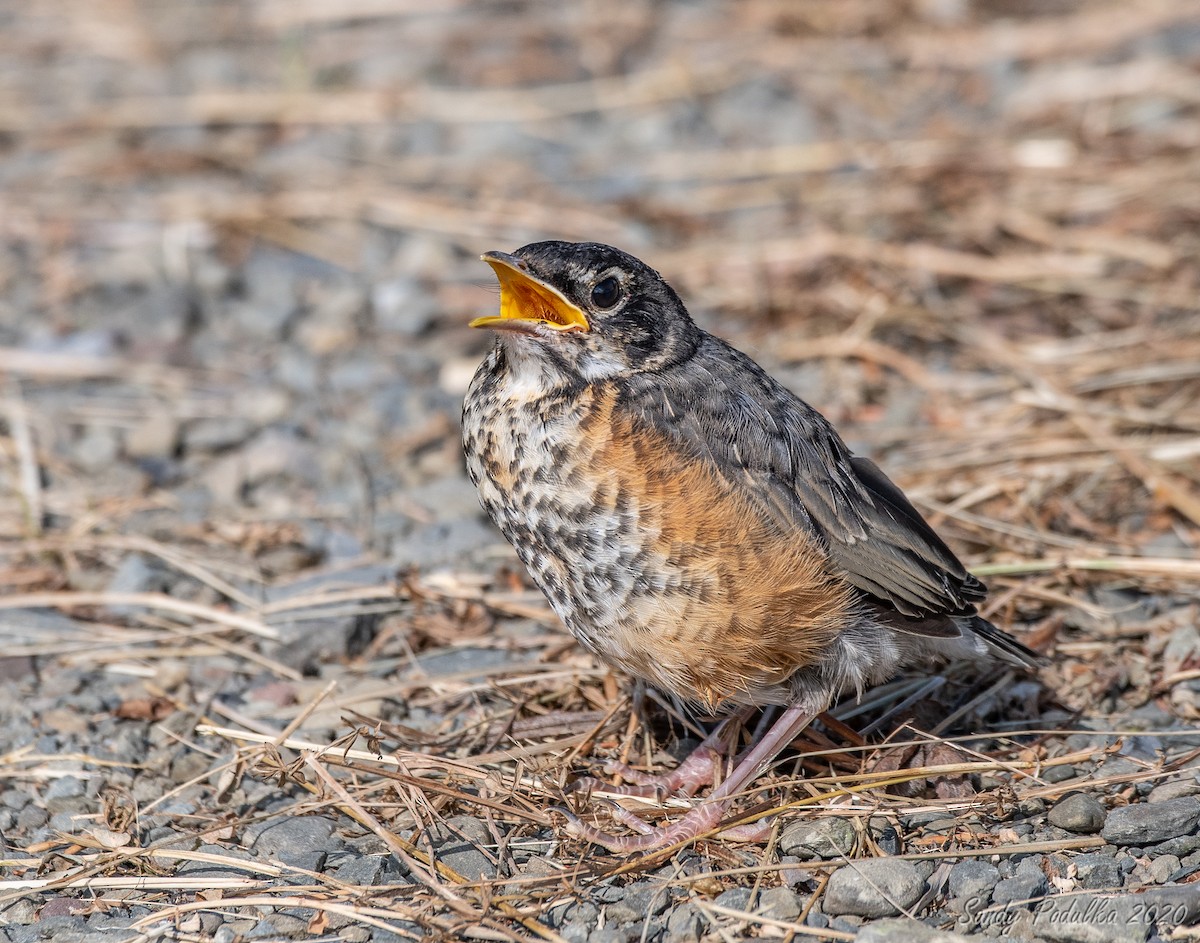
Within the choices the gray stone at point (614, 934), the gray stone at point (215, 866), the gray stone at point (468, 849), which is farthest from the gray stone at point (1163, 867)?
the gray stone at point (215, 866)

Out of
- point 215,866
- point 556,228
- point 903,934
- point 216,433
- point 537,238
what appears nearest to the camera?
point 903,934

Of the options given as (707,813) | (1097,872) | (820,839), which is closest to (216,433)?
(707,813)

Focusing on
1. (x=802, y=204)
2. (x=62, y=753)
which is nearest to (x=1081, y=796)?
(x=62, y=753)

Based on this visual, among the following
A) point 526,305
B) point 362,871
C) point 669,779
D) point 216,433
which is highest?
A: point 526,305

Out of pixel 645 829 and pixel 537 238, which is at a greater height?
pixel 537 238

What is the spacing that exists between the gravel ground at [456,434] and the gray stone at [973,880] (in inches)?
0.9

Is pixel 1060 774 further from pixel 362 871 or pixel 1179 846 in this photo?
pixel 362 871

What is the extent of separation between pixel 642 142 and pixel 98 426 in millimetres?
4433

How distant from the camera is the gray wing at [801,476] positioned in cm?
412

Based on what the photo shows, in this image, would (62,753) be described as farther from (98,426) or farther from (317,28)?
(317,28)

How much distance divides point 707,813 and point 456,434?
2.90m

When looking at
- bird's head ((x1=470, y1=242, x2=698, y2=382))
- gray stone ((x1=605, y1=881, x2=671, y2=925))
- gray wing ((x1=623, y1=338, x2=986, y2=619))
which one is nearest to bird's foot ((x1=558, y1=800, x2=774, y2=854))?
gray stone ((x1=605, y1=881, x2=671, y2=925))

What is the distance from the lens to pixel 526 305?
14.6ft

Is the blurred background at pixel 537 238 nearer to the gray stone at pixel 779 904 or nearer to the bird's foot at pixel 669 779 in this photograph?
the bird's foot at pixel 669 779
